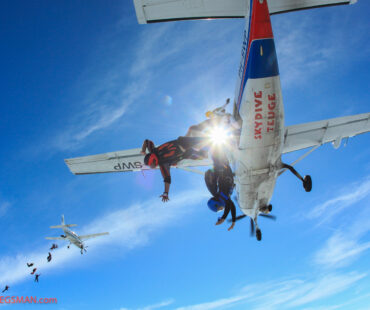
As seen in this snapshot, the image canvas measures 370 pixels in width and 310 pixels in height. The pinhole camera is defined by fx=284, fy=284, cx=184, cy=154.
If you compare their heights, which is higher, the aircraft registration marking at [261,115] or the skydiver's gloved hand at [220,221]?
the aircraft registration marking at [261,115]

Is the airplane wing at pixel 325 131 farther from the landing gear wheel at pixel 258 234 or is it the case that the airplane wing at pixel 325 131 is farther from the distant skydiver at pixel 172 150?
the distant skydiver at pixel 172 150

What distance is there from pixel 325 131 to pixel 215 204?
8.99 m

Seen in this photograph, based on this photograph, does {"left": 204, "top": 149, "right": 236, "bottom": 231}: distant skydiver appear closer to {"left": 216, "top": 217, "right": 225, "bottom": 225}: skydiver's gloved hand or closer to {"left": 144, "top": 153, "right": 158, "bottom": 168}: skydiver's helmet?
{"left": 216, "top": 217, "right": 225, "bottom": 225}: skydiver's gloved hand

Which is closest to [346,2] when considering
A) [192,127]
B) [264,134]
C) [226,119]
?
[264,134]

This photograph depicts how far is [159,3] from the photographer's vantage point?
830 cm

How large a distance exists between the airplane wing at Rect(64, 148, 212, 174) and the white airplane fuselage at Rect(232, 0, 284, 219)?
7.75 ft

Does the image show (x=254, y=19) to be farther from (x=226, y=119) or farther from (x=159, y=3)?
(x=226, y=119)

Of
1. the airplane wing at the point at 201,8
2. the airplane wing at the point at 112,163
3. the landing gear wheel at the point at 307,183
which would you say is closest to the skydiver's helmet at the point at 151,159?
the airplane wing at the point at 201,8

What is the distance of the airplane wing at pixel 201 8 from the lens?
8.13 metres

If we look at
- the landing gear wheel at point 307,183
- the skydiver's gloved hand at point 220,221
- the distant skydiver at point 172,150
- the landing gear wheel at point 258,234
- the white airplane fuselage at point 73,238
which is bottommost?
the skydiver's gloved hand at point 220,221

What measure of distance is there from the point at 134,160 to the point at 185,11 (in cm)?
631

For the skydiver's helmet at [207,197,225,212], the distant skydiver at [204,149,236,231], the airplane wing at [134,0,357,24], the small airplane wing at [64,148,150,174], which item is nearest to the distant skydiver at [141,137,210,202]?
the distant skydiver at [204,149,236,231]

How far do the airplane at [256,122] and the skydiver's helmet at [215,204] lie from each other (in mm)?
3504

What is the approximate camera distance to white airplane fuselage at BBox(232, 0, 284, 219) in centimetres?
796
